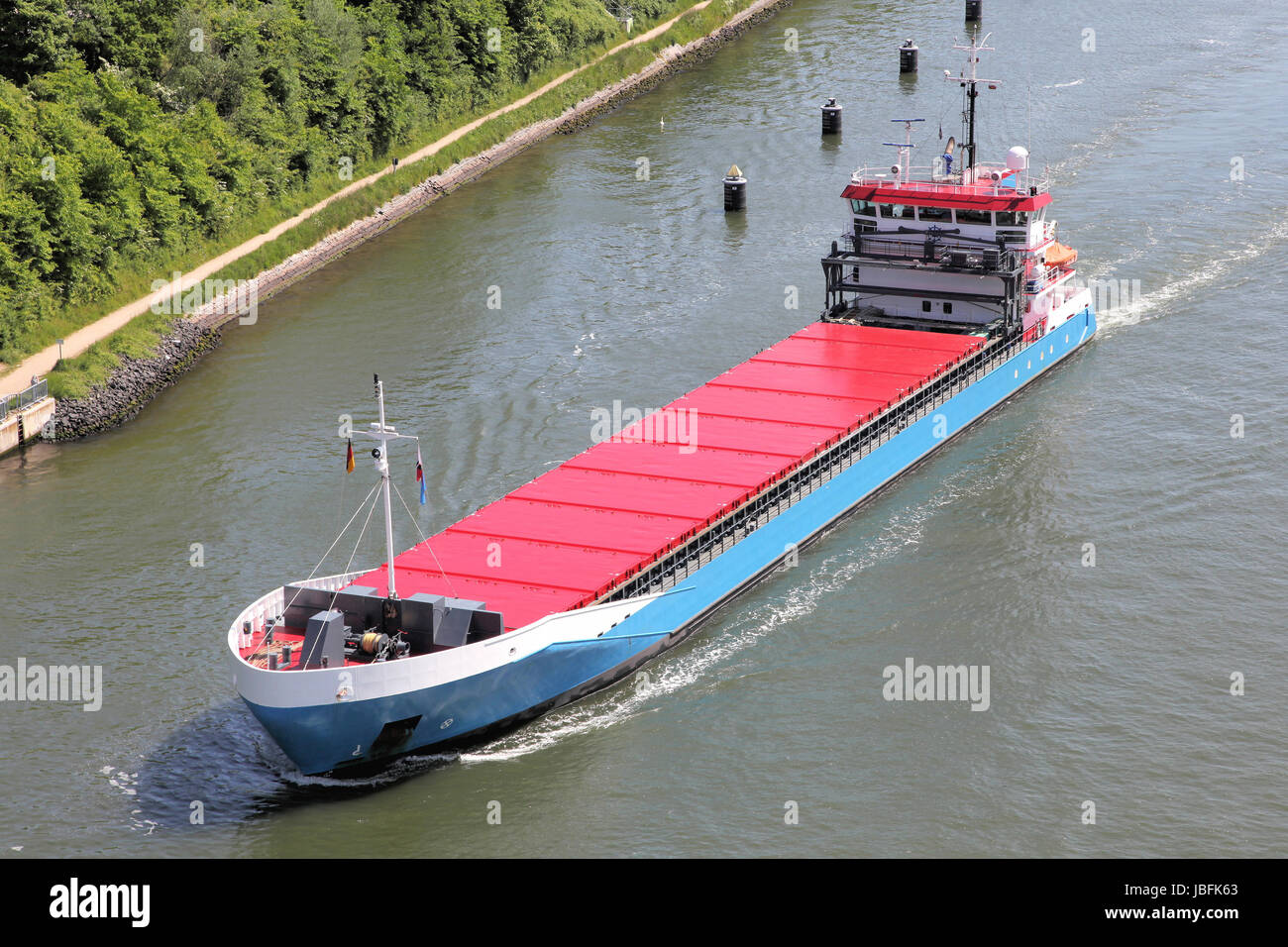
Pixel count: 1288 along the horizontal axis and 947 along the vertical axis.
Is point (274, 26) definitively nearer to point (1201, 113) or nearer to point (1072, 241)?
point (1072, 241)

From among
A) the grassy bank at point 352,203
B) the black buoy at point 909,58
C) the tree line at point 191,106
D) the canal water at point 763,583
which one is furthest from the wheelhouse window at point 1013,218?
the black buoy at point 909,58

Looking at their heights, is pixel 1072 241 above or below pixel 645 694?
above

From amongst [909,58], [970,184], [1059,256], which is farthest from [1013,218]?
[909,58]

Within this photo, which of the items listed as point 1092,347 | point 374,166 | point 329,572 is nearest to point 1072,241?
point 1092,347

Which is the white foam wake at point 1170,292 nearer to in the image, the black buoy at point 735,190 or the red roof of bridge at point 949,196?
the red roof of bridge at point 949,196

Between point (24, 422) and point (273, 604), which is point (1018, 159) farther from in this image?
point (24, 422)

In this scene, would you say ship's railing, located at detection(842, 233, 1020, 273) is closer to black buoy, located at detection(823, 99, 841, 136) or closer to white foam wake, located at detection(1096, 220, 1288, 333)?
white foam wake, located at detection(1096, 220, 1288, 333)
